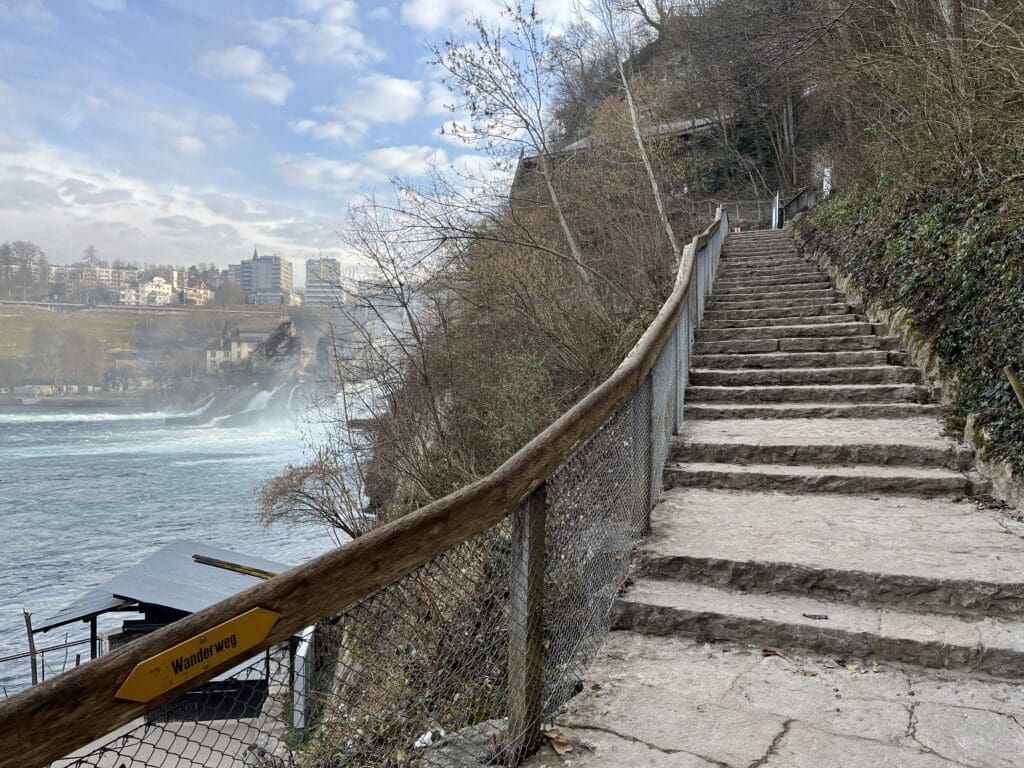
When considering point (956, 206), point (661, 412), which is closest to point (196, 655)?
point (661, 412)

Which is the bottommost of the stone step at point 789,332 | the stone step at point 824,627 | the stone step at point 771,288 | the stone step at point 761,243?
the stone step at point 824,627

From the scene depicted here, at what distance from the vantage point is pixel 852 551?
3.52m

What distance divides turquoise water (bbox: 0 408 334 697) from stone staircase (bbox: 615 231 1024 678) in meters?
15.2

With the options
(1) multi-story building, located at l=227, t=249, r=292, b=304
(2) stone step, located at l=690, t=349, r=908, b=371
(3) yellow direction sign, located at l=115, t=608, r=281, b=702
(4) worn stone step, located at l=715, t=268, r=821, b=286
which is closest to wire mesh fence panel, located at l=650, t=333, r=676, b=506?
(2) stone step, located at l=690, t=349, r=908, b=371

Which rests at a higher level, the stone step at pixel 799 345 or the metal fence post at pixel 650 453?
the stone step at pixel 799 345

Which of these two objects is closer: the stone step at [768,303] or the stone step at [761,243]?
the stone step at [768,303]

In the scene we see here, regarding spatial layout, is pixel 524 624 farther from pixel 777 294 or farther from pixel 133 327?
pixel 133 327

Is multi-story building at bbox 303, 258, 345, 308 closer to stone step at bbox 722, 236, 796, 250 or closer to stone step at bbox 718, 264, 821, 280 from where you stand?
stone step at bbox 718, 264, 821, 280

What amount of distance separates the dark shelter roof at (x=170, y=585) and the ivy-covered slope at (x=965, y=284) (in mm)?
8190

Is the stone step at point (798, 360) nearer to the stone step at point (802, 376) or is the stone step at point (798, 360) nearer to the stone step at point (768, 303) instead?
the stone step at point (802, 376)

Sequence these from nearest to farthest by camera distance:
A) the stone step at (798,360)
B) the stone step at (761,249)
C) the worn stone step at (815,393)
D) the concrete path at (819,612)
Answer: the concrete path at (819,612) < the worn stone step at (815,393) < the stone step at (798,360) < the stone step at (761,249)

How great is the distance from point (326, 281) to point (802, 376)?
32.2ft

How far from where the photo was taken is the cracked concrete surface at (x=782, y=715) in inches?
86.1

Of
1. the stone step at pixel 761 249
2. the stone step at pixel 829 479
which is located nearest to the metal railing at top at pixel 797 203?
the stone step at pixel 761 249
